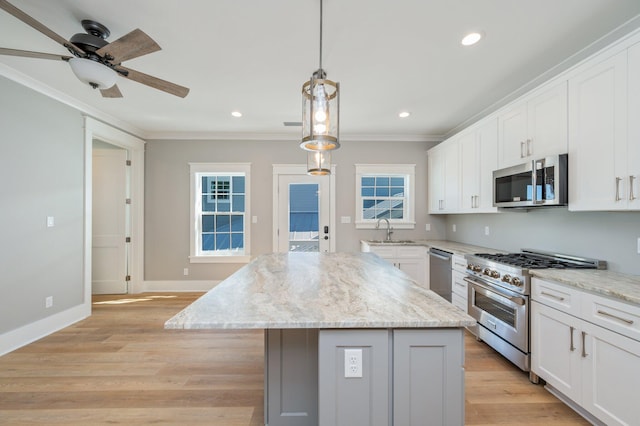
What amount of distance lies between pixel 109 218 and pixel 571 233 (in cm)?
592

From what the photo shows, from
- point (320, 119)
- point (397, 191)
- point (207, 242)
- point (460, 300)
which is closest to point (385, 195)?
point (397, 191)

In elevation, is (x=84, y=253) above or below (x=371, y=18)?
below

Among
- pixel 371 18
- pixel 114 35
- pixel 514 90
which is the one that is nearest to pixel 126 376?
pixel 114 35

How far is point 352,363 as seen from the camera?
1074mm

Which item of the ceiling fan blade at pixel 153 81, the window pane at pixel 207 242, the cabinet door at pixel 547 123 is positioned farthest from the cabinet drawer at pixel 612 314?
the window pane at pixel 207 242

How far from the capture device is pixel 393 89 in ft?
9.51

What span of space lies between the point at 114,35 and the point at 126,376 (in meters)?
2.69

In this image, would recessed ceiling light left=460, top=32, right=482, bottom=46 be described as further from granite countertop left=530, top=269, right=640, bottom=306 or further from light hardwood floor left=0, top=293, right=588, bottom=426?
light hardwood floor left=0, top=293, right=588, bottom=426

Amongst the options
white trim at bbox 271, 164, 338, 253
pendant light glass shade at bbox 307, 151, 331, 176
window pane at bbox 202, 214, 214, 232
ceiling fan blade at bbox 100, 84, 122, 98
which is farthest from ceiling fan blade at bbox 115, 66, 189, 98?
window pane at bbox 202, 214, 214, 232

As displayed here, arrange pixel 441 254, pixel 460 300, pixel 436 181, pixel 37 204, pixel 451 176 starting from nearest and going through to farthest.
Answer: pixel 37 204 < pixel 460 300 < pixel 441 254 < pixel 451 176 < pixel 436 181

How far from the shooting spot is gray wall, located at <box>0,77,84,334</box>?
8.30 ft

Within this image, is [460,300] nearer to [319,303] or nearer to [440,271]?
[440,271]

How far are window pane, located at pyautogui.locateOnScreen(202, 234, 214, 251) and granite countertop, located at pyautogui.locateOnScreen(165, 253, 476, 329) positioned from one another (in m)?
2.89

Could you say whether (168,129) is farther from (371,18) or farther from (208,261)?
(371,18)
